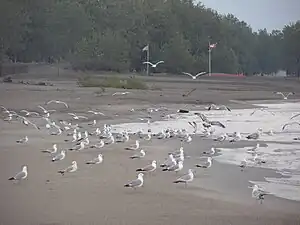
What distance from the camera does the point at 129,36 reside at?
38.9m

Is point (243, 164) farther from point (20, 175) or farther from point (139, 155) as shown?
point (20, 175)

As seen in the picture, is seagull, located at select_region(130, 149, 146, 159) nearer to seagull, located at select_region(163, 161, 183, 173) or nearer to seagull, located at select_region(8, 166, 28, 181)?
seagull, located at select_region(163, 161, 183, 173)

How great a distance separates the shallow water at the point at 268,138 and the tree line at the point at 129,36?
13540 mm

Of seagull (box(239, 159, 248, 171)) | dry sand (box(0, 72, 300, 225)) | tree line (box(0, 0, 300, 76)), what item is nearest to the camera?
dry sand (box(0, 72, 300, 225))

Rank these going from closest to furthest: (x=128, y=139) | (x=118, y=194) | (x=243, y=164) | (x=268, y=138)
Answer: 1. (x=118, y=194)
2. (x=243, y=164)
3. (x=128, y=139)
4. (x=268, y=138)

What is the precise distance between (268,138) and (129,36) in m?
28.0

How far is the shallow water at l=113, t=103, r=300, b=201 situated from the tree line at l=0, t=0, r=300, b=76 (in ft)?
44.4

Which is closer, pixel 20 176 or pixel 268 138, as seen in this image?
pixel 20 176

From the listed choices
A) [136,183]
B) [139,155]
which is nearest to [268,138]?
[139,155]

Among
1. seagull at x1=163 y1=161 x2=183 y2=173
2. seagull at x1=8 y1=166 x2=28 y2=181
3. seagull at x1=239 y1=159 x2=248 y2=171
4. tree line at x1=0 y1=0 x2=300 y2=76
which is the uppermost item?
tree line at x1=0 y1=0 x2=300 y2=76

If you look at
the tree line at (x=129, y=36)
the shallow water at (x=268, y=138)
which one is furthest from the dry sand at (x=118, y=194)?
the tree line at (x=129, y=36)

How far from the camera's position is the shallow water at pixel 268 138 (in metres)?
6.63

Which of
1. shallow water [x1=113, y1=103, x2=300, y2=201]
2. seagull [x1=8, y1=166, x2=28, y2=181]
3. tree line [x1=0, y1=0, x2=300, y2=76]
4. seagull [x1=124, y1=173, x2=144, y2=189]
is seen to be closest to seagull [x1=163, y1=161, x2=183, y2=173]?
shallow water [x1=113, y1=103, x2=300, y2=201]

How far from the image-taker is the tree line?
109ft
